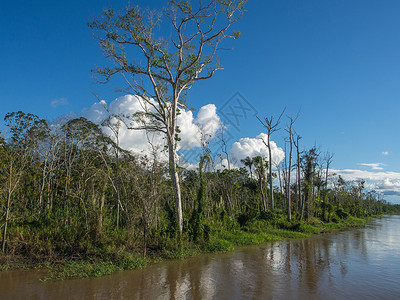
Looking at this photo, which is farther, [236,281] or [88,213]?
[88,213]

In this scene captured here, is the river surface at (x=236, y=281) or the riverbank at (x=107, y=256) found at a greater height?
the riverbank at (x=107, y=256)

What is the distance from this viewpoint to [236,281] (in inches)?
276

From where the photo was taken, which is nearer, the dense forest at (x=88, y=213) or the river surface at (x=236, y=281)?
the river surface at (x=236, y=281)

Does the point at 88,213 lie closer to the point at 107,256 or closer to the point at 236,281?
the point at 107,256

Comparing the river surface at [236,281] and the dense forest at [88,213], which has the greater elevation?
the dense forest at [88,213]

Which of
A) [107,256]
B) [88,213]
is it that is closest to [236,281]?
[107,256]

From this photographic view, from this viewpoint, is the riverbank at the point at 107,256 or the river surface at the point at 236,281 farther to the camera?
the riverbank at the point at 107,256

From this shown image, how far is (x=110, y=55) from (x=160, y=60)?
2.04 m

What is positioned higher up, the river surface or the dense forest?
the dense forest

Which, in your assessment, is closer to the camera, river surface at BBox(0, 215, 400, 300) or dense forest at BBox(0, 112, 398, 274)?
river surface at BBox(0, 215, 400, 300)

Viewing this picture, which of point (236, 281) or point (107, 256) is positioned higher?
point (107, 256)

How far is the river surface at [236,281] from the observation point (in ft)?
19.7

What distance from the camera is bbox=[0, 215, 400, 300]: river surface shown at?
6016mm

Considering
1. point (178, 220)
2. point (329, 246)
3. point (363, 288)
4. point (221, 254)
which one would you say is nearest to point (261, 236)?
point (329, 246)
